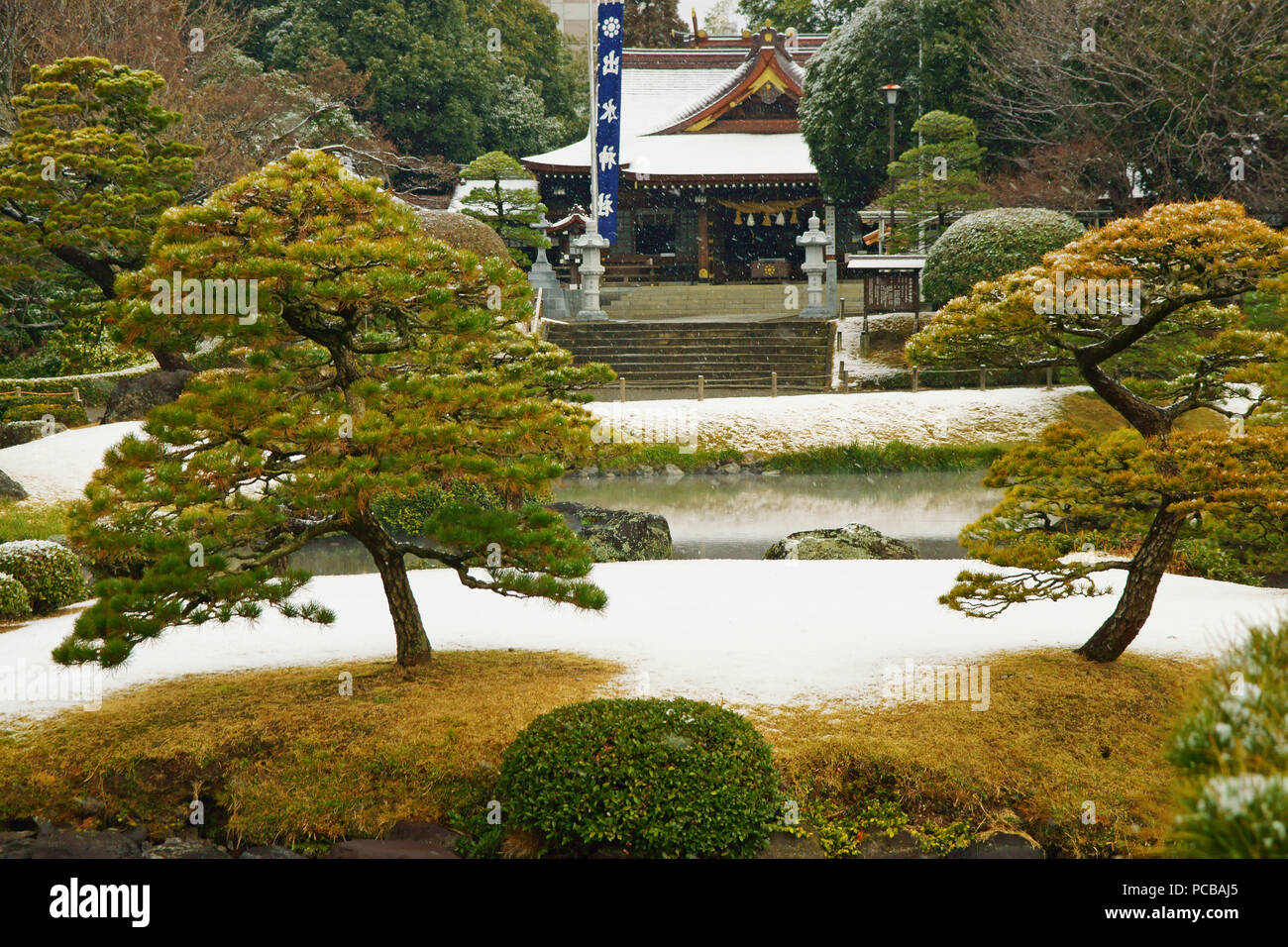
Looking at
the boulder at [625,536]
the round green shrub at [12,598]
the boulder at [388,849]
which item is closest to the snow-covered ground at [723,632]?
the round green shrub at [12,598]

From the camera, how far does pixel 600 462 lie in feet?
57.6

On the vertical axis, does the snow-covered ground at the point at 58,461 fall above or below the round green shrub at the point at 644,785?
above

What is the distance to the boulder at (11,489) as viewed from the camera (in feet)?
41.3

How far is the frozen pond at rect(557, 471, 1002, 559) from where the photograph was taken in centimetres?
1303

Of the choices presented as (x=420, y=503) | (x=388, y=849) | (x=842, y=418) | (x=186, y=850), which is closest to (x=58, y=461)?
(x=420, y=503)

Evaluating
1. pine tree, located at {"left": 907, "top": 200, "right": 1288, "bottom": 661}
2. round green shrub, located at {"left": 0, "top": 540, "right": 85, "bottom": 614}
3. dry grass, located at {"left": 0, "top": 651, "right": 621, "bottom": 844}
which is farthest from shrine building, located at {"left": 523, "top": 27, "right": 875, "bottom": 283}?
dry grass, located at {"left": 0, "top": 651, "right": 621, "bottom": 844}

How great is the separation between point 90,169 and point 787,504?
399 inches

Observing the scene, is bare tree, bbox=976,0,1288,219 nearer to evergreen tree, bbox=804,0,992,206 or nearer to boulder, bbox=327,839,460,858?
evergreen tree, bbox=804,0,992,206

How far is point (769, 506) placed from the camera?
15172mm

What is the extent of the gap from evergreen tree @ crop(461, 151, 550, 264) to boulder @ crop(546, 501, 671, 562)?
16.9 m

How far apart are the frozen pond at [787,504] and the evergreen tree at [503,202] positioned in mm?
12672

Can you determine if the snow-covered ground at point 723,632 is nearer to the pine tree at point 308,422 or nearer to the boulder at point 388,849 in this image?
the pine tree at point 308,422
